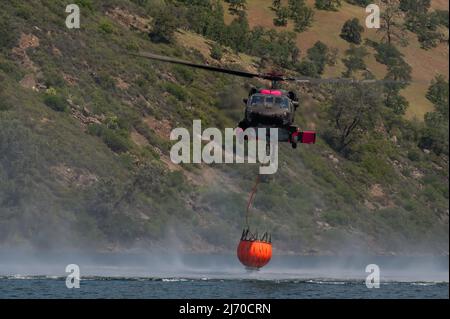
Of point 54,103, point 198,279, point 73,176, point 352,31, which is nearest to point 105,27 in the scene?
point 54,103

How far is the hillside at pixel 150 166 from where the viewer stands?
403 ft

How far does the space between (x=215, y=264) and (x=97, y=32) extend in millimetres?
60282

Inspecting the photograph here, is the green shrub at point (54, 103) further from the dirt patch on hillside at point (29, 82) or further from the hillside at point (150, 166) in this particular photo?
the dirt patch on hillside at point (29, 82)

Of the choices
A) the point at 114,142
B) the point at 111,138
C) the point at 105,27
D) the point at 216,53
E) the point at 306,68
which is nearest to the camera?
the point at 111,138

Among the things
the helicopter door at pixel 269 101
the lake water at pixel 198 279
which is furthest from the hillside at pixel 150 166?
the helicopter door at pixel 269 101

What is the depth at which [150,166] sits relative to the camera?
133 metres

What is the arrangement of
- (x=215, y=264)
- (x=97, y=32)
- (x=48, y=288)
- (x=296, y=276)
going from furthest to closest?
(x=97, y=32) < (x=215, y=264) < (x=296, y=276) < (x=48, y=288)

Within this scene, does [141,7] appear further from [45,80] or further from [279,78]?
[279,78]

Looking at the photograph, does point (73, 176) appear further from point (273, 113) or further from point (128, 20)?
point (273, 113)
